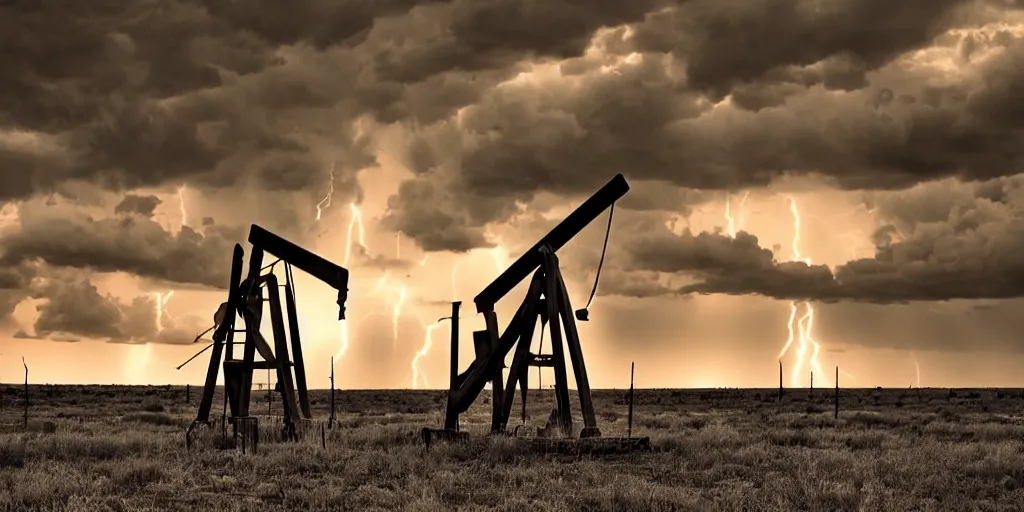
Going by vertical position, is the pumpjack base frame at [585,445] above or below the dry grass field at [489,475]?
Result: above

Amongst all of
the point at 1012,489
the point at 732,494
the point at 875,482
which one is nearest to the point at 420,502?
the point at 732,494

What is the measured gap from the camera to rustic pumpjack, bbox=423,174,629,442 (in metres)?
18.1

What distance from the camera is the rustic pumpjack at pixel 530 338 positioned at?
59.3 feet

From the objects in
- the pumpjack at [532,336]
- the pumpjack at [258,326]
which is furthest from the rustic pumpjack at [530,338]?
the pumpjack at [258,326]

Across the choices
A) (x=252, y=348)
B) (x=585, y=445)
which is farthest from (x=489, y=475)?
(x=252, y=348)

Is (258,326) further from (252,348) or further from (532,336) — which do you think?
(532,336)

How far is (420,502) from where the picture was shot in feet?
36.9

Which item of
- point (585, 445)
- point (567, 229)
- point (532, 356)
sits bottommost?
point (585, 445)

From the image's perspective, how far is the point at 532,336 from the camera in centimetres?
1886

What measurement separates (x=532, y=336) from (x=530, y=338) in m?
0.06

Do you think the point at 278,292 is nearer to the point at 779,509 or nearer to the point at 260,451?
the point at 260,451

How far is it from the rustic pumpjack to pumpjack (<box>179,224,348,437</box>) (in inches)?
120

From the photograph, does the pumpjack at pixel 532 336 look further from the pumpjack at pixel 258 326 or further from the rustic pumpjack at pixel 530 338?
the pumpjack at pixel 258 326

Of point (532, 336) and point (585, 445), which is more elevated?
point (532, 336)
